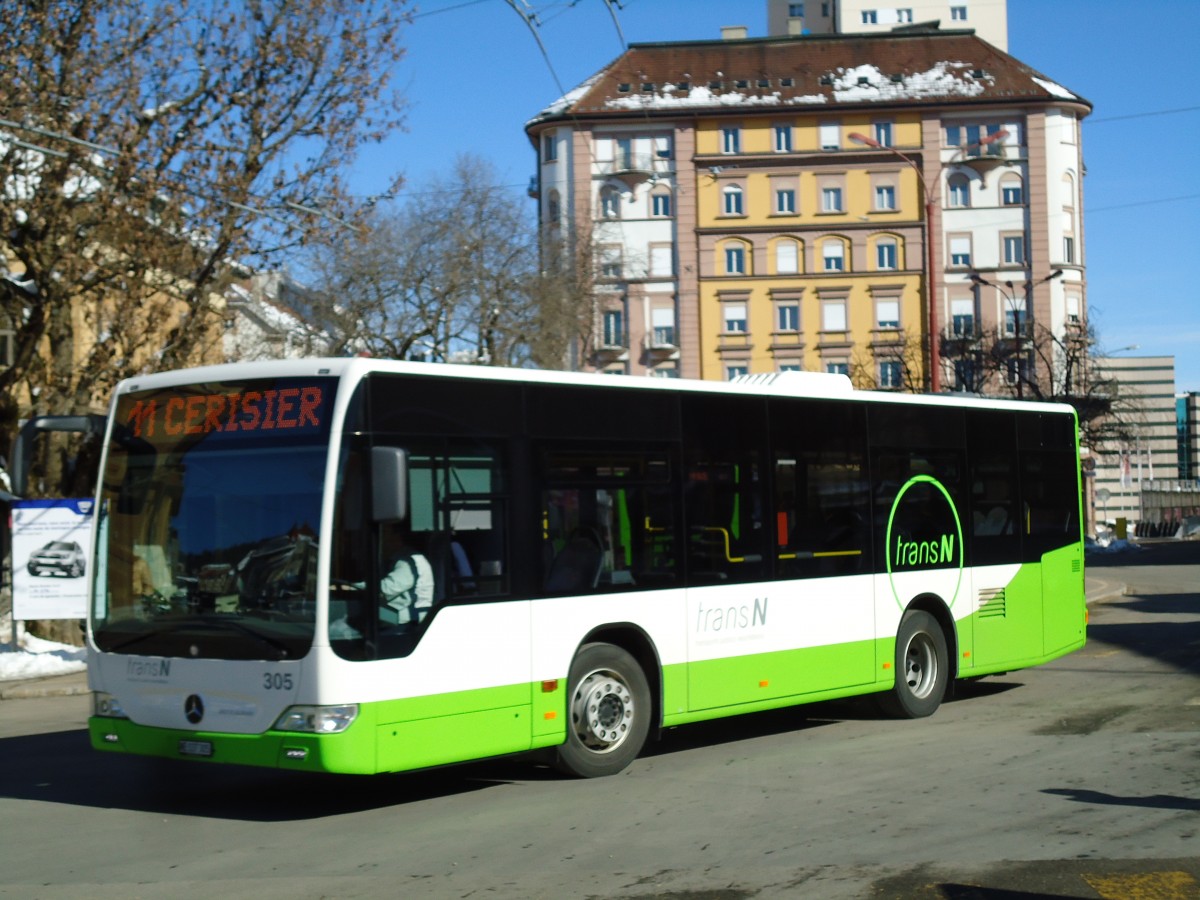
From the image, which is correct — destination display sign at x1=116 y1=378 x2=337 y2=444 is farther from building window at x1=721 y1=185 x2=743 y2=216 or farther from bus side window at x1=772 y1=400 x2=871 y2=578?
building window at x1=721 y1=185 x2=743 y2=216

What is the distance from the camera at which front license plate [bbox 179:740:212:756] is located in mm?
9297

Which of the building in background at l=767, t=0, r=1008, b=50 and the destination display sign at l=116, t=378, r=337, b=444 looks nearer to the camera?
the destination display sign at l=116, t=378, r=337, b=444

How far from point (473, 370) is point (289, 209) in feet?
41.9

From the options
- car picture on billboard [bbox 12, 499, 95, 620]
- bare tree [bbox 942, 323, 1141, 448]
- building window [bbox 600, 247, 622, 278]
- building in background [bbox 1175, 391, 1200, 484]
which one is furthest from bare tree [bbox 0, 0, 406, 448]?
building in background [bbox 1175, 391, 1200, 484]

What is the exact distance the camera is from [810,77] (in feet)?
254

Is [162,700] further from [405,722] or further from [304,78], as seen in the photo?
[304,78]

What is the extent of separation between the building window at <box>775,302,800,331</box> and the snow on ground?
5796 cm

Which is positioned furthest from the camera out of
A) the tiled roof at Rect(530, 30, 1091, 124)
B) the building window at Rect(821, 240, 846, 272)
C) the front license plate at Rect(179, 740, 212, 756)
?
the building window at Rect(821, 240, 846, 272)

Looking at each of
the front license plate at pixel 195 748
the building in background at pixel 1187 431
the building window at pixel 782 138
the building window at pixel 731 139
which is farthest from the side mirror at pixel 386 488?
the building in background at pixel 1187 431

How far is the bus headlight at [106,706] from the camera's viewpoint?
9844 millimetres

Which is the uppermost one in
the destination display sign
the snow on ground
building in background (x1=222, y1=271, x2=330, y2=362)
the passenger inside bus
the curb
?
building in background (x1=222, y1=271, x2=330, y2=362)

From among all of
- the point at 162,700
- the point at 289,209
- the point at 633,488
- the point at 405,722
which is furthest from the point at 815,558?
the point at 289,209

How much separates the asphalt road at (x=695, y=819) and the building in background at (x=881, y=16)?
86.7 meters

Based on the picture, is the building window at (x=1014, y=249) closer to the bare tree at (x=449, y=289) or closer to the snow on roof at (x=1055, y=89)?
the snow on roof at (x=1055, y=89)
